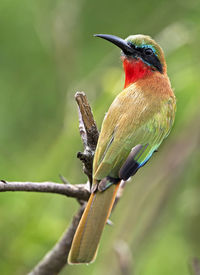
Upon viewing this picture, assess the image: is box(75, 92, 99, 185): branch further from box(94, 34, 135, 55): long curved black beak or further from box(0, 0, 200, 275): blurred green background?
box(94, 34, 135, 55): long curved black beak

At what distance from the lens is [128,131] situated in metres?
3.43

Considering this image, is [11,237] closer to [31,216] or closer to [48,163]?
[31,216]

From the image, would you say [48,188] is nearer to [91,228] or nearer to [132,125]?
[91,228]

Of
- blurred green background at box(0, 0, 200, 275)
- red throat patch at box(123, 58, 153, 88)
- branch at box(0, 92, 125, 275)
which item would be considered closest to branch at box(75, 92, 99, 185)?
branch at box(0, 92, 125, 275)

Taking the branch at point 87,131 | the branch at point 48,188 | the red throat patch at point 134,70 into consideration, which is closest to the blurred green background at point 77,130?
the red throat patch at point 134,70

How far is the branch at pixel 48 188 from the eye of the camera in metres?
2.90

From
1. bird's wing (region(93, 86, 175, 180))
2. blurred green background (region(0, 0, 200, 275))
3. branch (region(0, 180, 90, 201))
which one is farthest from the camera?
blurred green background (region(0, 0, 200, 275))

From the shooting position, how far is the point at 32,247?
394 cm

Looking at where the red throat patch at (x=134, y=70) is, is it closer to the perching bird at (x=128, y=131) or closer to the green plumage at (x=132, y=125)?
the perching bird at (x=128, y=131)

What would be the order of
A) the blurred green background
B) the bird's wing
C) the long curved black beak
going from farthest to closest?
the blurred green background < the long curved black beak < the bird's wing

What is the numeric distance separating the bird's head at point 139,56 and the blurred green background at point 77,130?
283mm

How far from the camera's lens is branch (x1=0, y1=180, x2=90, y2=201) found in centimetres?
290

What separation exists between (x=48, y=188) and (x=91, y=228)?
11.1 inches

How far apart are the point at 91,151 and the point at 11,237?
0.97 meters
